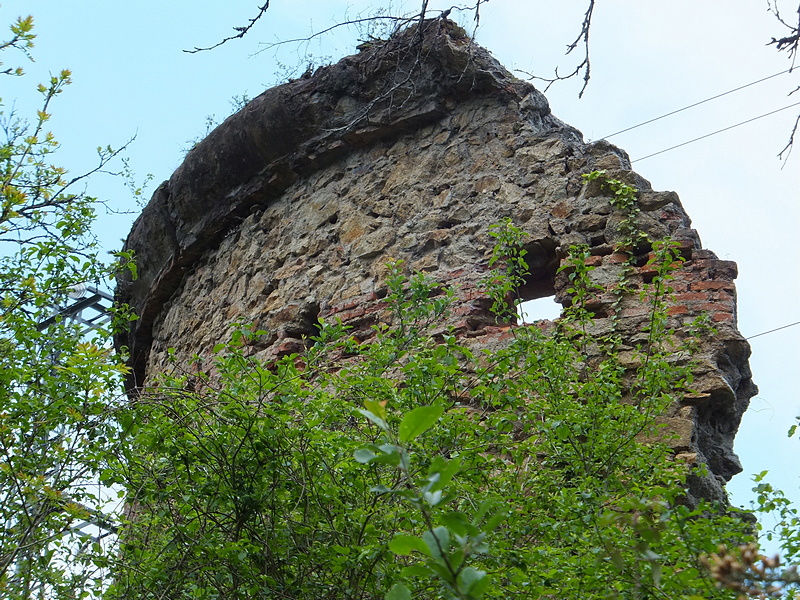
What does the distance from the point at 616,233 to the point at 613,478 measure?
1.75 meters

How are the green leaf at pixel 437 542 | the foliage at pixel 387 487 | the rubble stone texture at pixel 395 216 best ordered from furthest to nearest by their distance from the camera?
the rubble stone texture at pixel 395 216, the foliage at pixel 387 487, the green leaf at pixel 437 542

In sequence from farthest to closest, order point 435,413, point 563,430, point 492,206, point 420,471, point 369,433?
1. point 492,206
2. point 369,433
3. point 563,430
4. point 420,471
5. point 435,413

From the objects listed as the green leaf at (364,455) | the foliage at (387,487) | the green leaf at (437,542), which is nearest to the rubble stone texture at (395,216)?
the foliage at (387,487)

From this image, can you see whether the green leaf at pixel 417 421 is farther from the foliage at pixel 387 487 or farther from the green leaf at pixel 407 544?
the foliage at pixel 387 487

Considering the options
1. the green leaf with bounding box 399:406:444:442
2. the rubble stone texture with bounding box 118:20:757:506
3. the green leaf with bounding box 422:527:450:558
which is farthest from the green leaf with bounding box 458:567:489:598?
the rubble stone texture with bounding box 118:20:757:506

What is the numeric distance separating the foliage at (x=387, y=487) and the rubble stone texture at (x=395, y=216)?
1.91ft

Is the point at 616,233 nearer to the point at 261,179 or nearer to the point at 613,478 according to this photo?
the point at 613,478

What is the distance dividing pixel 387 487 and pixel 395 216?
3.07 meters

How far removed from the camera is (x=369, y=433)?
298cm

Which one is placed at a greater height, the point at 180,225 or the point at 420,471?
the point at 180,225

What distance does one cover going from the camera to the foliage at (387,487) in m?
2.31

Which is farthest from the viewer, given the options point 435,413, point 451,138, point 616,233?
point 451,138

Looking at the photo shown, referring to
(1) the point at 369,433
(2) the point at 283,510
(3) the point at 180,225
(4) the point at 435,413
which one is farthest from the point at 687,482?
(3) the point at 180,225

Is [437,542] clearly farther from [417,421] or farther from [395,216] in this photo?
[395,216]
